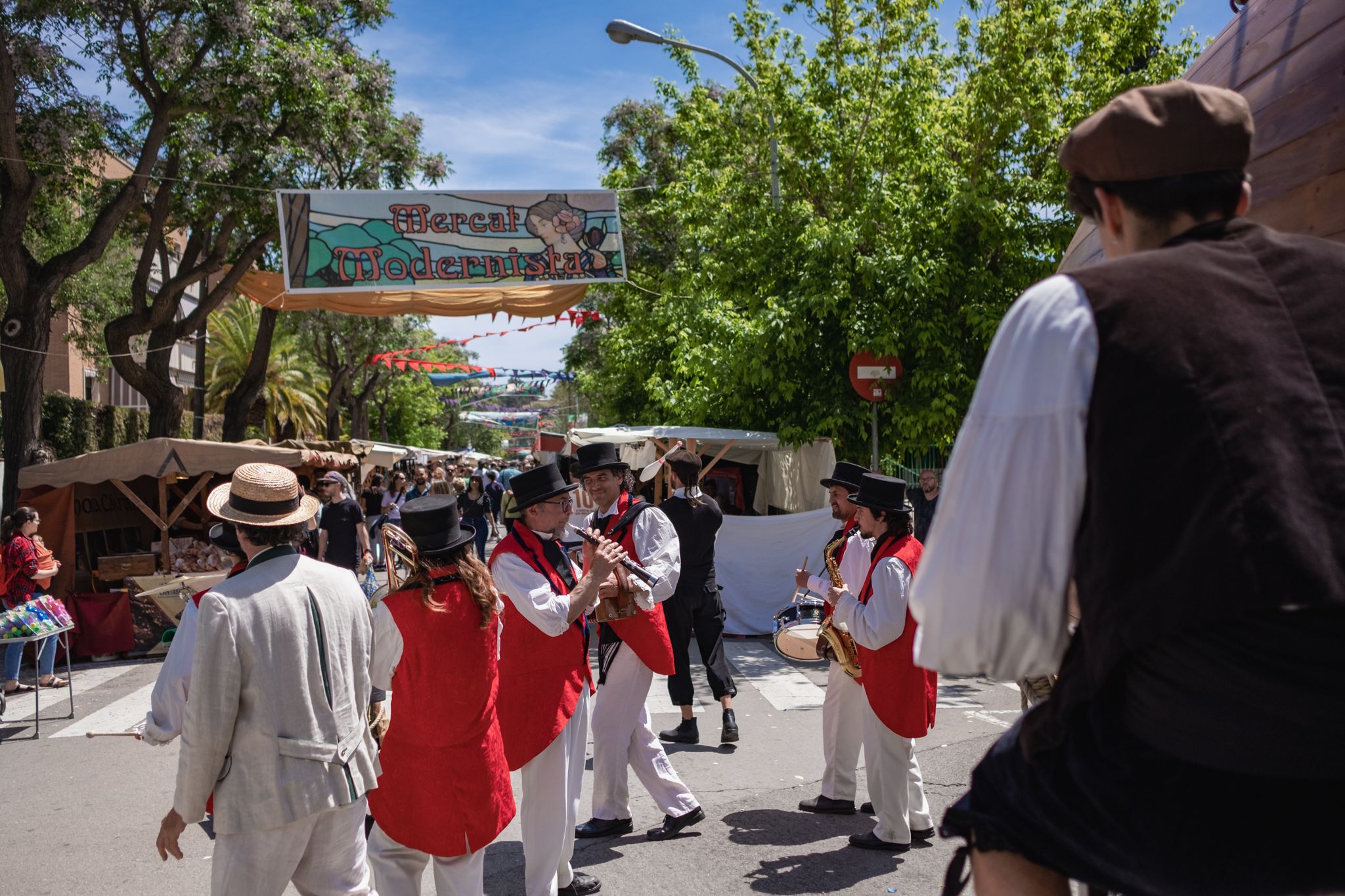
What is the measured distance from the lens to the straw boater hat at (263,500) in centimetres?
339

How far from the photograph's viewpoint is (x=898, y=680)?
5.09 metres

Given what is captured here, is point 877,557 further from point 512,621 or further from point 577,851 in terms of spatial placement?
point 577,851

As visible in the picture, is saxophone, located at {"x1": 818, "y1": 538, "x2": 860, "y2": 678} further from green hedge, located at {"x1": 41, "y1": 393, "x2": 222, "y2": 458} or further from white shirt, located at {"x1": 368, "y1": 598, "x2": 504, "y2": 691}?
green hedge, located at {"x1": 41, "y1": 393, "x2": 222, "y2": 458}

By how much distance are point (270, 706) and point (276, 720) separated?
0.16 ft

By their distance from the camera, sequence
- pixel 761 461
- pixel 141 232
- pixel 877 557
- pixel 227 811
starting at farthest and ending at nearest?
pixel 141 232
pixel 761 461
pixel 877 557
pixel 227 811

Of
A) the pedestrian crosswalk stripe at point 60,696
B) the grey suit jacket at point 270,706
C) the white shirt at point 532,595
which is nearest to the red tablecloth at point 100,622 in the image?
the pedestrian crosswalk stripe at point 60,696

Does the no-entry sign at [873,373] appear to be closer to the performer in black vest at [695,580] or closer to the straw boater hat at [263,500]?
the performer in black vest at [695,580]

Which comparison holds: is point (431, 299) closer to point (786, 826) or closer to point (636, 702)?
point (636, 702)

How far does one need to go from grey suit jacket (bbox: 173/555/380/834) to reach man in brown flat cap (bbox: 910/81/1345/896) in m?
2.52

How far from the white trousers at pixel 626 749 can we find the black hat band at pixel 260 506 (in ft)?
8.37


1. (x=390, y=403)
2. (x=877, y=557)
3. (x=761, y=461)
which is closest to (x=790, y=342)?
(x=761, y=461)

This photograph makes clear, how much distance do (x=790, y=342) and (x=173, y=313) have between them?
425 inches

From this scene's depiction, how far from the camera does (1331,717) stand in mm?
1173

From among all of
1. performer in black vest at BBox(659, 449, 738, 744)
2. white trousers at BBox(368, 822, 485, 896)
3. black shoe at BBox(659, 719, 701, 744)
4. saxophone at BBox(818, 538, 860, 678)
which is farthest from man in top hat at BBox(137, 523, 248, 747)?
performer in black vest at BBox(659, 449, 738, 744)
